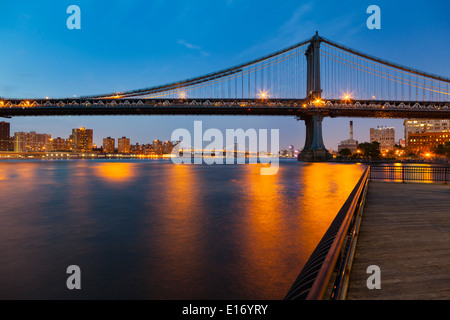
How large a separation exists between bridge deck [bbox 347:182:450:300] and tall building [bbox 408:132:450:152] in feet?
550

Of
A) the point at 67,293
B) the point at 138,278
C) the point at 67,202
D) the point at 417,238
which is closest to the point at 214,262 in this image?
the point at 138,278

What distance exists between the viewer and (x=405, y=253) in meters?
4.88

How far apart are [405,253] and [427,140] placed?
185421 millimetres

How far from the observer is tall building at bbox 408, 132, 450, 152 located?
148m

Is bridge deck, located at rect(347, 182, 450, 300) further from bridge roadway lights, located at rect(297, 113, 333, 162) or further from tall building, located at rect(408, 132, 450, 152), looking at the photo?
tall building, located at rect(408, 132, 450, 152)

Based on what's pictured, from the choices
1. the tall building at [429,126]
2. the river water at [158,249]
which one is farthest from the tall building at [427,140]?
the river water at [158,249]

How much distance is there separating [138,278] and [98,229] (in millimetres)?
4120

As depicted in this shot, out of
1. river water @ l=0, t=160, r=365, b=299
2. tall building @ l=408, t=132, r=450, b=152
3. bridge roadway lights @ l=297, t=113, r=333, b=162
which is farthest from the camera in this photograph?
tall building @ l=408, t=132, r=450, b=152

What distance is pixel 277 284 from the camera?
191 inches

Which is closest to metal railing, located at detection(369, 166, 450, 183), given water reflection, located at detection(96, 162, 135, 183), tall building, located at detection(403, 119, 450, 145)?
water reflection, located at detection(96, 162, 135, 183)

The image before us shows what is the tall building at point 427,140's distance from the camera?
147625mm

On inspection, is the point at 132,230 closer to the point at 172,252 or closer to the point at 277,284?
the point at 172,252

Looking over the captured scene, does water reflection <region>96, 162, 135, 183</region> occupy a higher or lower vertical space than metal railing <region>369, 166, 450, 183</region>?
lower
